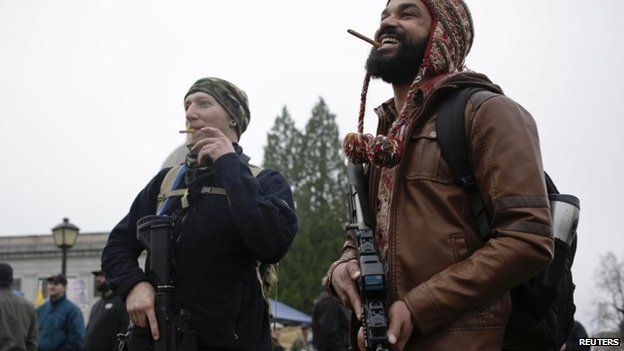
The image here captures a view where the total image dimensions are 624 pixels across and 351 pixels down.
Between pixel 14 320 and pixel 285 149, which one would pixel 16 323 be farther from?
pixel 285 149

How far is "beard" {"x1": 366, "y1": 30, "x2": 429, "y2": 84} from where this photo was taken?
2754mm

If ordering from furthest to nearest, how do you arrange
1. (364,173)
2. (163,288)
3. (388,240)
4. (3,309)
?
1. (3,309)
2. (163,288)
3. (364,173)
4. (388,240)

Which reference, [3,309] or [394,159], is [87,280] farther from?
[394,159]

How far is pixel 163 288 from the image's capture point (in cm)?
316

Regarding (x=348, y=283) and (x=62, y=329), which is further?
(x=62, y=329)

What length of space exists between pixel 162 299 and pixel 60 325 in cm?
710

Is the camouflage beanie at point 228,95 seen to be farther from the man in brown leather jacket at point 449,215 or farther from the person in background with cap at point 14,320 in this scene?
the person in background with cap at point 14,320

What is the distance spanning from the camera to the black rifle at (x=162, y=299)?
305 centimetres

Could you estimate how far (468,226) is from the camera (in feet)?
7.50

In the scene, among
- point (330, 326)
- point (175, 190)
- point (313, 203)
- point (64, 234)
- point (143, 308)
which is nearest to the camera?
point (143, 308)

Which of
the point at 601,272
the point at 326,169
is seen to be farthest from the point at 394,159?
the point at 601,272

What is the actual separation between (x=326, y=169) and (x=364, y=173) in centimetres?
4712

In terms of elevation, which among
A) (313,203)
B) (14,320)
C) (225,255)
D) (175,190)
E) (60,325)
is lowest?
(60,325)
